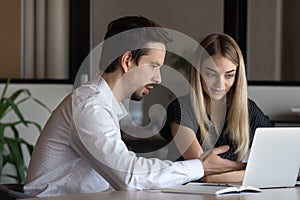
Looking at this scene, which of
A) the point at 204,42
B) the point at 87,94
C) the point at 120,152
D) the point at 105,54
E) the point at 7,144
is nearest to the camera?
the point at 120,152

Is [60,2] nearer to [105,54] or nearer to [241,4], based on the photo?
[241,4]

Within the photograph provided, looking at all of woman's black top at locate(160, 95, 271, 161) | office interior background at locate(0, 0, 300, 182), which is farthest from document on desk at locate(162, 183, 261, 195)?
office interior background at locate(0, 0, 300, 182)

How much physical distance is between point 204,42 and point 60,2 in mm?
2205

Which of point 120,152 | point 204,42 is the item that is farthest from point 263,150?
point 204,42

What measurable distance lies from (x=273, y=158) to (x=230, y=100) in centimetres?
85

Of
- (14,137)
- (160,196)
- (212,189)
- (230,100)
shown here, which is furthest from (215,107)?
(14,137)

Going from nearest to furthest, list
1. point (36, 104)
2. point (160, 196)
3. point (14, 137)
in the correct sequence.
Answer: point (160, 196) < point (14, 137) < point (36, 104)

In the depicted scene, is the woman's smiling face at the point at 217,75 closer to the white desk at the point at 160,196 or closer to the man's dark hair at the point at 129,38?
the man's dark hair at the point at 129,38

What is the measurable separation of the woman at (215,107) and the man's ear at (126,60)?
0.67m

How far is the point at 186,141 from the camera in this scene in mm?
3371

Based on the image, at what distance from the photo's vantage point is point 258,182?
2697 mm

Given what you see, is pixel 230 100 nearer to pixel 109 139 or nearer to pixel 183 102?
pixel 183 102

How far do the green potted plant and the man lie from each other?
215 centimetres

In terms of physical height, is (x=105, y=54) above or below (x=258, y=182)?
above
